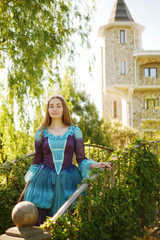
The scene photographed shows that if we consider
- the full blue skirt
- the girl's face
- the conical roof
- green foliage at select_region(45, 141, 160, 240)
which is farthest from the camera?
the conical roof

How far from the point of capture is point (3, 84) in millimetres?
6543

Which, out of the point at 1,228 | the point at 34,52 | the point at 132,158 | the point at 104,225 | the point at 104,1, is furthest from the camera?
the point at 104,1

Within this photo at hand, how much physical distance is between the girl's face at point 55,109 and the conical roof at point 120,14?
1924 centimetres

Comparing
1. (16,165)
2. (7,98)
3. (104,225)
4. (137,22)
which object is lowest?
(104,225)

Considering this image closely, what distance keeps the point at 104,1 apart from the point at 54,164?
5.62 metres

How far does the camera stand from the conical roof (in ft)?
70.8

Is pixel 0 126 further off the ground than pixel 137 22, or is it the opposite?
pixel 137 22

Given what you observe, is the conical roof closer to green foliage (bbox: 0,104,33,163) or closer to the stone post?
green foliage (bbox: 0,104,33,163)

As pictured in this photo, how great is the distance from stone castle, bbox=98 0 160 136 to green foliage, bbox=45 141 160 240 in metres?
16.8

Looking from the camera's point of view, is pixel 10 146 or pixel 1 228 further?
pixel 10 146

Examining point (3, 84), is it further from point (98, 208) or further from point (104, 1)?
point (98, 208)

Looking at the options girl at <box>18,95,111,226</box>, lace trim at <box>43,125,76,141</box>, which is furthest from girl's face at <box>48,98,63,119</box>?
lace trim at <box>43,125,76,141</box>

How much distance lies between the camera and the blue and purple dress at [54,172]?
3215 mm

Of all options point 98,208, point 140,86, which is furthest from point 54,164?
point 140,86
